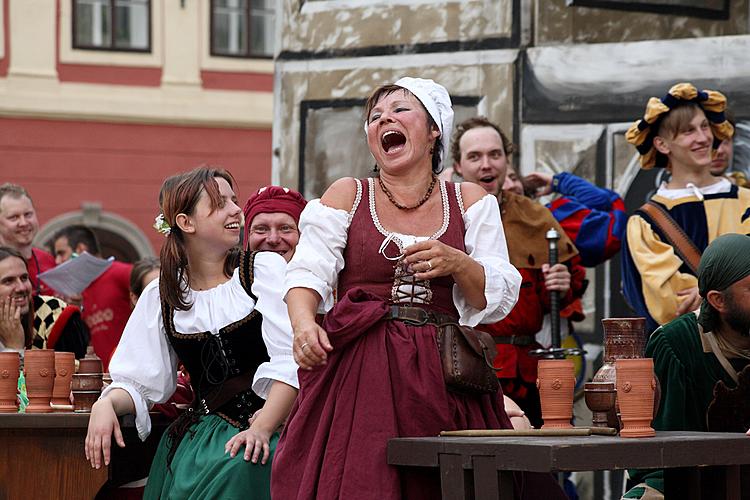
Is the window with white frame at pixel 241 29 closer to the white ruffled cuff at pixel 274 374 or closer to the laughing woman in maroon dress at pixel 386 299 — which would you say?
the white ruffled cuff at pixel 274 374

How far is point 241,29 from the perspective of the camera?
1975 centimetres

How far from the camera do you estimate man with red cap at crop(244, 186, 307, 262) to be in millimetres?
5195

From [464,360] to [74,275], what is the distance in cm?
406

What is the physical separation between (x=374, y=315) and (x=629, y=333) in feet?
2.33

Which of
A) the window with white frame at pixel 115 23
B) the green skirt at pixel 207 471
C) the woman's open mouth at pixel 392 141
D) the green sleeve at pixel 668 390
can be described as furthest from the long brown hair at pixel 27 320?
the window with white frame at pixel 115 23

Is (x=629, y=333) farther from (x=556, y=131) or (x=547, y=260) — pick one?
(x=556, y=131)

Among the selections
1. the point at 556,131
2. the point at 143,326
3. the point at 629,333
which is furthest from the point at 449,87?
the point at 629,333

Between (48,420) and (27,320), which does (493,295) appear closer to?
(48,420)

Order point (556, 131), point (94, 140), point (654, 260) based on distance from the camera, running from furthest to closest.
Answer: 1. point (94, 140)
2. point (556, 131)
3. point (654, 260)

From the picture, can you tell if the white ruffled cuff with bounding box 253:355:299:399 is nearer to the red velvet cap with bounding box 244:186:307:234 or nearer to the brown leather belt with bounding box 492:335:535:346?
the red velvet cap with bounding box 244:186:307:234

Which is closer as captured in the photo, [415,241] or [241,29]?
[415,241]

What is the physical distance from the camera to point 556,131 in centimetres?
729

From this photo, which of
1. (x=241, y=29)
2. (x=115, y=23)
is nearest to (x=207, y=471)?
(x=115, y=23)

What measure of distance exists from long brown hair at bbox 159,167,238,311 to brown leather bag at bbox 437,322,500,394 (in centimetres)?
113
